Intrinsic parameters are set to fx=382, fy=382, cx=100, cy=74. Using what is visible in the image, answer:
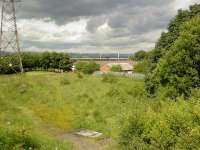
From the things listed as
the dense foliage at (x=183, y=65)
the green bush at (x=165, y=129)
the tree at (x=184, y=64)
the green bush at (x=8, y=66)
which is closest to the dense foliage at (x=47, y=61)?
the green bush at (x=8, y=66)

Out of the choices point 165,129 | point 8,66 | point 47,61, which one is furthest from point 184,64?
point 47,61

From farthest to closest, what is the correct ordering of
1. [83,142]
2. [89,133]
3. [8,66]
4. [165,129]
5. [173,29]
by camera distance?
[8,66]
[173,29]
[89,133]
[83,142]
[165,129]

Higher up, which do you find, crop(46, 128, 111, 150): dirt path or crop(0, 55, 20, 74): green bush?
crop(0, 55, 20, 74): green bush

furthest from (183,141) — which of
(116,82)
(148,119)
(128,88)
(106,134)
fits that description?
(116,82)

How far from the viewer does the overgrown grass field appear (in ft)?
76.3

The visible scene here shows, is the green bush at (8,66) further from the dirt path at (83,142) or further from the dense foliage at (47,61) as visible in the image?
the dirt path at (83,142)

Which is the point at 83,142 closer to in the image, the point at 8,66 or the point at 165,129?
the point at 165,129

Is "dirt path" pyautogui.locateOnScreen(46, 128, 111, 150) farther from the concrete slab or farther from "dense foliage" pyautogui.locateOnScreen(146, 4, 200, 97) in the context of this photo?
"dense foliage" pyautogui.locateOnScreen(146, 4, 200, 97)

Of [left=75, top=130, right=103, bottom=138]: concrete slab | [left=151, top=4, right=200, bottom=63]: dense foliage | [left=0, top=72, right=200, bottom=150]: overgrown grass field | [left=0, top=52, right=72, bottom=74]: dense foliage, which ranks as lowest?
[left=75, top=130, right=103, bottom=138]: concrete slab

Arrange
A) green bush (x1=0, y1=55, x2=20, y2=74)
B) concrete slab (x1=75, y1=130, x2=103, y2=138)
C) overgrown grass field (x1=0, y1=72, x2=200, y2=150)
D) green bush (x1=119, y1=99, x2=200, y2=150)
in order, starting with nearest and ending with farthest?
1. green bush (x1=119, y1=99, x2=200, y2=150)
2. overgrown grass field (x1=0, y1=72, x2=200, y2=150)
3. concrete slab (x1=75, y1=130, x2=103, y2=138)
4. green bush (x1=0, y1=55, x2=20, y2=74)

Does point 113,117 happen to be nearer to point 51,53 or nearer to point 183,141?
point 183,141

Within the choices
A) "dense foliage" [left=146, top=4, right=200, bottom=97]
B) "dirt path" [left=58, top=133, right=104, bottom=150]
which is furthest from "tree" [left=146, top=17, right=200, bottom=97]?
"dirt path" [left=58, top=133, right=104, bottom=150]

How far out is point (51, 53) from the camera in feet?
360

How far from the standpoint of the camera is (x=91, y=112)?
39.5 m
